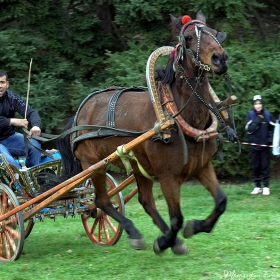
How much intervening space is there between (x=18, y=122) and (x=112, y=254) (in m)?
1.82

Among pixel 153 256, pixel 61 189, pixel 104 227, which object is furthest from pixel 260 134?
pixel 61 189

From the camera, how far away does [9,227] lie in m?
6.51

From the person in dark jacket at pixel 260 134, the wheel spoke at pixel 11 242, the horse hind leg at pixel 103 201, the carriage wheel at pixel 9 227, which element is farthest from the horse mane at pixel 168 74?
the person in dark jacket at pixel 260 134

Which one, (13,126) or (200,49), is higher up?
(200,49)

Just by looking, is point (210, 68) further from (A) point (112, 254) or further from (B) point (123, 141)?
(A) point (112, 254)

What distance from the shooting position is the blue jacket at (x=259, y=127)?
10039 millimetres

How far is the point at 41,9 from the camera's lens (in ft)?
40.4

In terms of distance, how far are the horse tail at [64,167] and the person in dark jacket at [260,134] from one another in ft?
13.6

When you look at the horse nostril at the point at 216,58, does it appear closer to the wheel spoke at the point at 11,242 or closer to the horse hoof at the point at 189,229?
the horse hoof at the point at 189,229

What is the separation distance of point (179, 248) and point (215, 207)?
1.97 ft

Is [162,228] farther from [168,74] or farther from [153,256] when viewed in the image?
[168,74]

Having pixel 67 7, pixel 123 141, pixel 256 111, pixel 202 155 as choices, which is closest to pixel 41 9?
pixel 67 7

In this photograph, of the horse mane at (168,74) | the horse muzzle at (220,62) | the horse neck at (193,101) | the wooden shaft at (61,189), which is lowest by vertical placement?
the wooden shaft at (61,189)

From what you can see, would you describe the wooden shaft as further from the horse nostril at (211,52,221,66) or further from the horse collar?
the horse nostril at (211,52,221,66)
